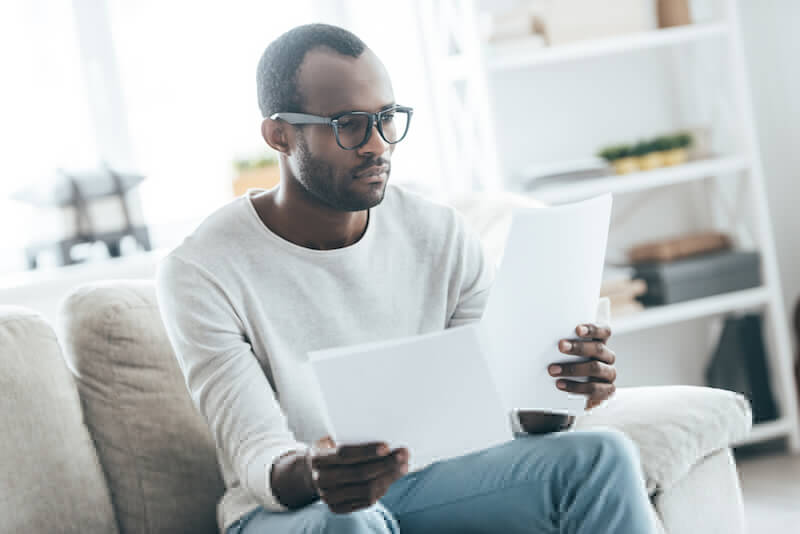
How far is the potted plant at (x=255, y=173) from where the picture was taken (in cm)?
245

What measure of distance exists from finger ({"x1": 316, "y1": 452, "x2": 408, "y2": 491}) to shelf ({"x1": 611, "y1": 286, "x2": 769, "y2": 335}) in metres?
1.57

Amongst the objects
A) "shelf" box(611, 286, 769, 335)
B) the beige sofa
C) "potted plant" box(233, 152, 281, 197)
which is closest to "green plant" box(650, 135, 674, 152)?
"shelf" box(611, 286, 769, 335)

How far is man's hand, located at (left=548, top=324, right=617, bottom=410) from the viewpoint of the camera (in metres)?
1.15

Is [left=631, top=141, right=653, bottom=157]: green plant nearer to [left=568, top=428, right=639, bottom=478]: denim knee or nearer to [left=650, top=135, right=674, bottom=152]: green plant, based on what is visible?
[left=650, top=135, right=674, bottom=152]: green plant

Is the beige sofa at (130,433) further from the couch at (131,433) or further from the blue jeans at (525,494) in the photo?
the blue jeans at (525,494)

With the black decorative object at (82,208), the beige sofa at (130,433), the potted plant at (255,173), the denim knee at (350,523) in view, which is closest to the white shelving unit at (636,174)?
the potted plant at (255,173)

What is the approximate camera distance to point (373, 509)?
1.14 metres

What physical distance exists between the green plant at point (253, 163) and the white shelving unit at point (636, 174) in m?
0.56

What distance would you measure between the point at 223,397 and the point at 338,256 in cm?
29

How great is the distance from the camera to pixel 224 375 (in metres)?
1.23

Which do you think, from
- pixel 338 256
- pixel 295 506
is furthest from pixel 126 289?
pixel 295 506

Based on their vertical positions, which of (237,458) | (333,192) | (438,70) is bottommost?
Result: (237,458)

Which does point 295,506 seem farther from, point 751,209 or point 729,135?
point 729,135

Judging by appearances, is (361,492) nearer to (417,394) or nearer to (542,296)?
(417,394)
